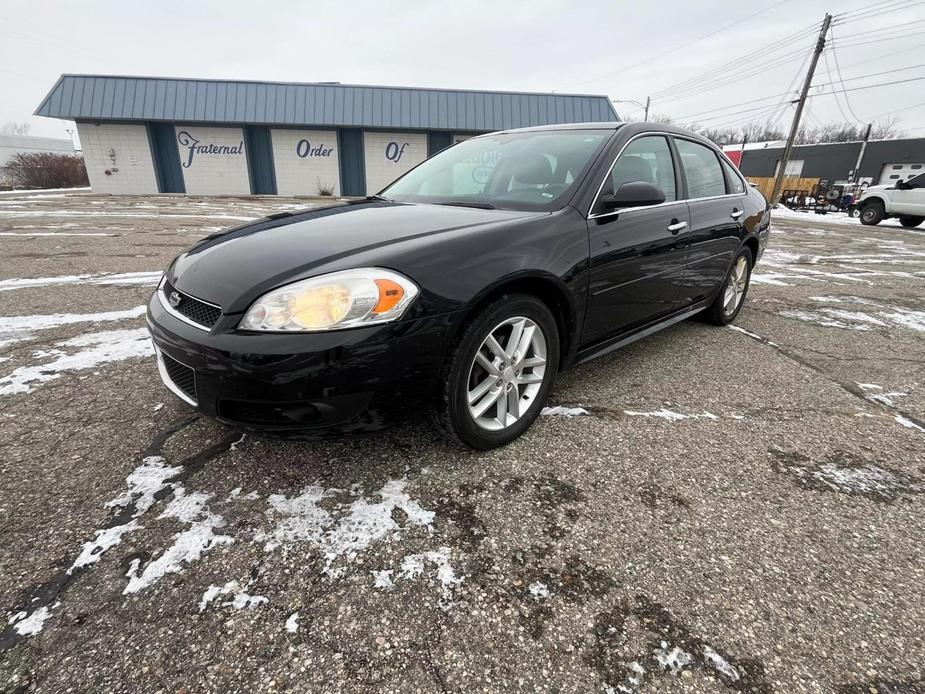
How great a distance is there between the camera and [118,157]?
65.7 feet

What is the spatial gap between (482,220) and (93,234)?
8.50 meters

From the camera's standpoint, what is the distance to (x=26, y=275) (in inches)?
195

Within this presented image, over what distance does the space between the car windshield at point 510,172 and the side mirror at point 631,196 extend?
0.20 metres

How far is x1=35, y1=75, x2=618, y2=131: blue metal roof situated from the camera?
18.9m

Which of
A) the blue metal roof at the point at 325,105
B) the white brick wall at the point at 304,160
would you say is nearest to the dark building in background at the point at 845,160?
the blue metal roof at the point at 325,105

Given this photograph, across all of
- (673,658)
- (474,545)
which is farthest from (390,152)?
(673,658)

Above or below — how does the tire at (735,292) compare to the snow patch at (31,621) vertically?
above

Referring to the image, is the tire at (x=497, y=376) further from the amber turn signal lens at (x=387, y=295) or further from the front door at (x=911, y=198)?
the front door at (x=911, y=198)

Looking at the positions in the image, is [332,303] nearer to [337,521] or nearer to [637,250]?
[337,521]

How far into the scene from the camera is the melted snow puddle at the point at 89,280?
4594 millimetres

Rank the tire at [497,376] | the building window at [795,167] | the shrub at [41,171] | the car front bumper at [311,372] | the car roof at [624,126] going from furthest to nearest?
the building window at [795,167], the shrub at [41,171], the car roof at [624,126], the tire at [497,376], the car front bumper at [311,372]

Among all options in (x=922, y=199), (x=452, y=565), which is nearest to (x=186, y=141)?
(x=452, y=565)

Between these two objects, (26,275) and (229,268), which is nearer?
(229,268)

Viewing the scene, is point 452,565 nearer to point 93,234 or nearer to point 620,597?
point 620,597
